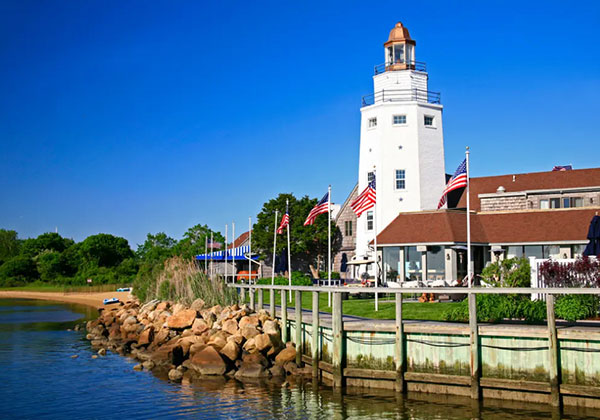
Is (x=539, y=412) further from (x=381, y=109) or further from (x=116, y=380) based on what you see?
(x=381, y=109)

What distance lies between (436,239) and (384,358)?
59.3 feet

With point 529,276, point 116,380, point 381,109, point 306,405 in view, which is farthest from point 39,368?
point 381,109

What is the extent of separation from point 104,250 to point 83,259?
3.80 metres

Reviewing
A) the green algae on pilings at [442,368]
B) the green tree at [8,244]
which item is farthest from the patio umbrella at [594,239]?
the green tree at [8,244]

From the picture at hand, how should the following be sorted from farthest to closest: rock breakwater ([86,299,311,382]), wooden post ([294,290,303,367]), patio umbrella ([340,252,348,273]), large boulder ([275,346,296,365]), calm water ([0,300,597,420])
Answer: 1. patio umbrella ([340,252,348,273])
2. large boulder ([275,346,296,365])
3. rock breakwater ([86,299,311,382])
4. wooden post ([294,290,303,367])
5. calm water ([0,300,597,420])

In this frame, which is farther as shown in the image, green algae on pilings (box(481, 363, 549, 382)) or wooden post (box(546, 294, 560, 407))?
green algae on pilings (box(481, 363, 549, 382))

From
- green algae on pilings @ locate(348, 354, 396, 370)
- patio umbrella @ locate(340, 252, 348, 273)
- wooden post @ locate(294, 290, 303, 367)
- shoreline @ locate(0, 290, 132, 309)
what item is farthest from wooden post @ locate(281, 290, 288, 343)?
shoreline @ locate(0, 290, 132, 309)

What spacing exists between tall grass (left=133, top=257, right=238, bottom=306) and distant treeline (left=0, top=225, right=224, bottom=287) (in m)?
35.3

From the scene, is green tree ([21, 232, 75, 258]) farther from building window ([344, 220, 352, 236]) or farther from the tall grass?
the tall grass

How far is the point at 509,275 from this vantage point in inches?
971

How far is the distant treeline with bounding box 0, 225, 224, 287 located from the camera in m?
75.8

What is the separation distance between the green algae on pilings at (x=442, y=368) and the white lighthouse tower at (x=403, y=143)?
26.4 meters

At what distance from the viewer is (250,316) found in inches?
911

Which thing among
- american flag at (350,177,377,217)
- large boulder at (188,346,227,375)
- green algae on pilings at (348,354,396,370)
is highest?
american flag at (350,177,377,217)
